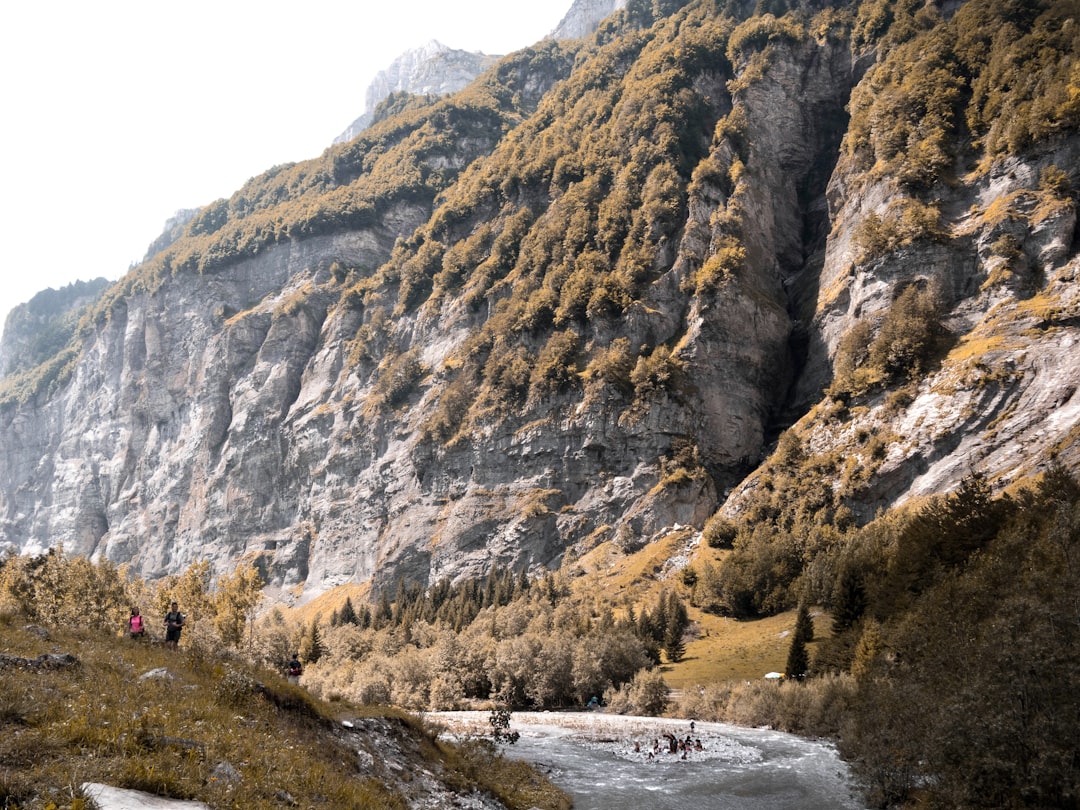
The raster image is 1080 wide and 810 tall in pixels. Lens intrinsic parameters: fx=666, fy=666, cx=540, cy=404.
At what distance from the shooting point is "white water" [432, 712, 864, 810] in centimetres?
3772

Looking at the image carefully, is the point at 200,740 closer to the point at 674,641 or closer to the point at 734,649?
the point at 734,649

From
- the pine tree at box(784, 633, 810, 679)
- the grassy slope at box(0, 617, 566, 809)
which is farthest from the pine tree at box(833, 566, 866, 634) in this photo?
the grassy slope at box(0, 617, 566, 809)

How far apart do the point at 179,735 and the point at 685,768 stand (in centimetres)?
4109

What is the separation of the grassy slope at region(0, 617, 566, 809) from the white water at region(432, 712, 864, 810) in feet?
42.6

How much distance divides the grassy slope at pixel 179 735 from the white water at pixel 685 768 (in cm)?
1298

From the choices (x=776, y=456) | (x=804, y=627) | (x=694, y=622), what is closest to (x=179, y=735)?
(x=804, y=627)

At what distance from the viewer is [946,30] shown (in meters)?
164

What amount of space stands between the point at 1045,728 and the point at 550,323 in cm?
15945

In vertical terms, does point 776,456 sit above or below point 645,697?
above

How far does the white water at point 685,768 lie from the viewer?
124 ft

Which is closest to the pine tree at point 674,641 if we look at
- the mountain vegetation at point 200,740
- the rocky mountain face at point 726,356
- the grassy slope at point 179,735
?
the rocky mountain face at point 726,356

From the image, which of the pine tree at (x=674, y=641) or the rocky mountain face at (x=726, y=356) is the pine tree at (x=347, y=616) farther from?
the pine tree at (x=674, y=641)

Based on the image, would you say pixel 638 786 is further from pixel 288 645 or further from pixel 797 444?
pixel 797 444

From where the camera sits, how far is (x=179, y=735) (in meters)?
14.7
